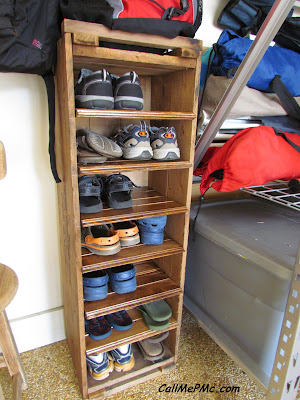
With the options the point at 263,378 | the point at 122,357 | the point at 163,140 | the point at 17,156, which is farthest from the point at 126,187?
the point at 263,378

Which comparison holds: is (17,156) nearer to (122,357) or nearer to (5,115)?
(5,115)

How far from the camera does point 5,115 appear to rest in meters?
1.16

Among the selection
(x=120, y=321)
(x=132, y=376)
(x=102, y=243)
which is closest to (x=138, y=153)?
(x=102, y=243)

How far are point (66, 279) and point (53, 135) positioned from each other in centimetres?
64

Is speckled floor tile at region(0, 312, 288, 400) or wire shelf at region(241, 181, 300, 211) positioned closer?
wire shelf at region(241, 181, 300, 211)

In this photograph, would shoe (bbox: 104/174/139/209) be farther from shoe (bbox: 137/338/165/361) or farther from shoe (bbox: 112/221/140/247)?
shoe (bbox: 137/338/165/361)

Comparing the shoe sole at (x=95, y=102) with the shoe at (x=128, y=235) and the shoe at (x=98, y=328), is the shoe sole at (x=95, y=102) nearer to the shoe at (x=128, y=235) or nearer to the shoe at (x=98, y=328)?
the shoe at (x=128, y=235)

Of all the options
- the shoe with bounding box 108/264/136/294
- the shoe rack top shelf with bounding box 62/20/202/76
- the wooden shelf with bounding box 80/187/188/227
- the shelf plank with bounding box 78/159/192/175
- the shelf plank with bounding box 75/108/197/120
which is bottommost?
the shoe with bounding box 108/264/136/294

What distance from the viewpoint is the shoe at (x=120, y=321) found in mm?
1252

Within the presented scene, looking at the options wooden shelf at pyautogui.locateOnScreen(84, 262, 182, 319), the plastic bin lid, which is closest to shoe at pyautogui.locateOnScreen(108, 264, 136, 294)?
wooden shelf at pyautogui.locateOnScreen(84, 262, 182, 319)

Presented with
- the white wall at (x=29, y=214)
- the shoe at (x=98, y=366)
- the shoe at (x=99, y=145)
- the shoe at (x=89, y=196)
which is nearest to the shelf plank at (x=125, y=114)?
the shoe at (x=99, y=145)

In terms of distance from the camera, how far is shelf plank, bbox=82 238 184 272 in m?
1.07

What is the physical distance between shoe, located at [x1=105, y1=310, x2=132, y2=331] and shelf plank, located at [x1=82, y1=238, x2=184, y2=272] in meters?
0.33

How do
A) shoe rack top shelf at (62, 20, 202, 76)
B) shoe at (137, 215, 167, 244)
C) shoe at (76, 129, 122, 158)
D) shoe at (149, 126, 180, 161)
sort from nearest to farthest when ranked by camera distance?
1. shoe rack top shelf at (62, 20, 202, 76)
2. shoe at (76, 129, 122, 158)
3. shoe at (149, 126, 180, 161)
4. shoe at (137, 215, 167, 244)
